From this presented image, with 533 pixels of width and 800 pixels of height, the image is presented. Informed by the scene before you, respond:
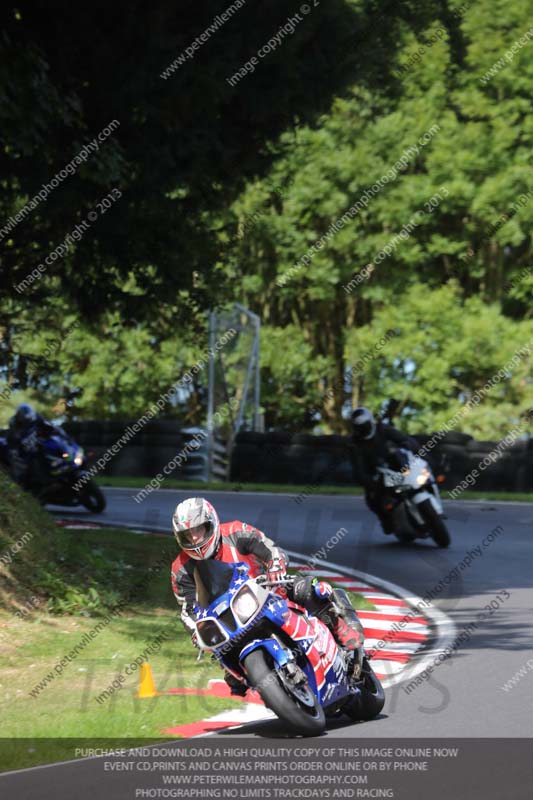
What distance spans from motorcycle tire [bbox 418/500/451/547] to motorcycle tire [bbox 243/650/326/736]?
9256 millimetres

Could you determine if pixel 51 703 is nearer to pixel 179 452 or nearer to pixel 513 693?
pixel 513 693

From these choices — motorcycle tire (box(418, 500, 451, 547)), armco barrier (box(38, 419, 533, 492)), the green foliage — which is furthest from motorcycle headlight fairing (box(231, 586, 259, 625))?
armco barrier (box(38, 419, 533, 492))

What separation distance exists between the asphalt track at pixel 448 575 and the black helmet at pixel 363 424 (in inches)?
55.0

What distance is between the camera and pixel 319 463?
2656 centimetres

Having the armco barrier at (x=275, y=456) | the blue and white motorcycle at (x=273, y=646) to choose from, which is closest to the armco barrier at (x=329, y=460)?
the armco barrier at (x=275, y=456)

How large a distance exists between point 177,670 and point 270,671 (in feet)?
8.65

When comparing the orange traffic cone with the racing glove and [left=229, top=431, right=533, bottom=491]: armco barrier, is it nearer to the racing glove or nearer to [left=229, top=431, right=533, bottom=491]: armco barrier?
the racing glove

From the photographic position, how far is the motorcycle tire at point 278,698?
6.97m

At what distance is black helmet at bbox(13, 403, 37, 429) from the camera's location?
19.6 metres

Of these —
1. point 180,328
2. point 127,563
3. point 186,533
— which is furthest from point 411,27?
point 186,533

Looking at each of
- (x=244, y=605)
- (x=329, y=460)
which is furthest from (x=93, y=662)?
(x=329, y=460)

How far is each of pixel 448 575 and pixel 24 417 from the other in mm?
7575

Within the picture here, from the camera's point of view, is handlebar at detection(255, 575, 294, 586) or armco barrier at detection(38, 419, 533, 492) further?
armco barrier at detection(38, 419, 533, 492)

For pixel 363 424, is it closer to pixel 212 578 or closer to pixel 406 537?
pixel 406 537
